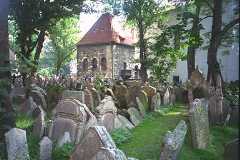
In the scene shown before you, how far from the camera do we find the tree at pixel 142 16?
24234 mm

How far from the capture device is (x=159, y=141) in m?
9.02

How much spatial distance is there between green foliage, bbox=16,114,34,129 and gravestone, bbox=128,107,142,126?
3.06 metres

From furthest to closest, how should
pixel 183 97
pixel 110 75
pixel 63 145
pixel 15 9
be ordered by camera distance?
1. pixel 110 75
2. pixel 183 97
3. pixel 15 9
4. pixel 63 145

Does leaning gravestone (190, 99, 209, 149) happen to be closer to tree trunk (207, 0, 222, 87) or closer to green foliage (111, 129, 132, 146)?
green foliage (111, 129, 132, 146)

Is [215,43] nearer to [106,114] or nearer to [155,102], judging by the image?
[155,102]

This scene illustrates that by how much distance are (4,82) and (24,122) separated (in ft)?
7.08

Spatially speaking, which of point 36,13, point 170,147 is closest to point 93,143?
point 170,147

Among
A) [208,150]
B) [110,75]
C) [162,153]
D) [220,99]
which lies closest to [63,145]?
[162,153]

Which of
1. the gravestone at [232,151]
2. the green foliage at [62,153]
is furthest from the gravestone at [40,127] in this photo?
the gravestone at [232,151]

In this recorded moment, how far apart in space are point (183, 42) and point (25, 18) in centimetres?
658

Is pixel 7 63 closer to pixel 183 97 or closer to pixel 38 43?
pixel 38 43

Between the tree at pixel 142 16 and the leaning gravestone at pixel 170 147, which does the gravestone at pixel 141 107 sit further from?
the tree at pixel 142 16

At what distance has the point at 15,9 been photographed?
46.1ft

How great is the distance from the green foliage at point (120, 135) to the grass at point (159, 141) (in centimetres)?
8
